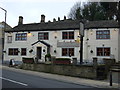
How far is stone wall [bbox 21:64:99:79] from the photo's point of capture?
66.0 feet

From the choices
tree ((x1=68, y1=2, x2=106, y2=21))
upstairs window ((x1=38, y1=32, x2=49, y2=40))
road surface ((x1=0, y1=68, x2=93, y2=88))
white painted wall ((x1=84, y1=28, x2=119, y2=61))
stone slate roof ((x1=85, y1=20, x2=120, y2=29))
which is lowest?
road surface ((x1=0, y1=68, x2=93, y2=88))

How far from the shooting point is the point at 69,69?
2219 centimetres

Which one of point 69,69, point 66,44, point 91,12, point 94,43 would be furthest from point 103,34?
point 91,12

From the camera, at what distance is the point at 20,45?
3781 centimetres

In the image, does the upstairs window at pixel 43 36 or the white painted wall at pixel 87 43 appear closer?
the white painted wall at pixel 87 43

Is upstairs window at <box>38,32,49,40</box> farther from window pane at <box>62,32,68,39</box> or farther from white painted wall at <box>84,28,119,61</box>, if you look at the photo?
white painted wall at <box>84,28,119,61</box>

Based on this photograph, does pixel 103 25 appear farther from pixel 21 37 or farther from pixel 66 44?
Result: pixel 21 37

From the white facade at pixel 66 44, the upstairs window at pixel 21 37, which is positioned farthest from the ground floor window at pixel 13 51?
the upstairs window at pixel 21 37

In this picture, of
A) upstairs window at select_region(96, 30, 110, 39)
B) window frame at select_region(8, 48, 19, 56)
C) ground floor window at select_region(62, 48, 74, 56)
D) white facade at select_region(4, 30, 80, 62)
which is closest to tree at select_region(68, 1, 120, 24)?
upstairs window at select_region(96, 30, 110, 39)

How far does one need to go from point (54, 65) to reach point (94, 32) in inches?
462

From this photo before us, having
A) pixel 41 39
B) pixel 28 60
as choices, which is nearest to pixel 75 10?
pixel 41 39

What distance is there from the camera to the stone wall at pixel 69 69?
20.1 m

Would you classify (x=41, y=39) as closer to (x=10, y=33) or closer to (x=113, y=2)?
(x=10, y=33)

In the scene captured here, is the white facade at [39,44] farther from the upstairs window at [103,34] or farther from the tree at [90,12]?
the tree at [90,12]
